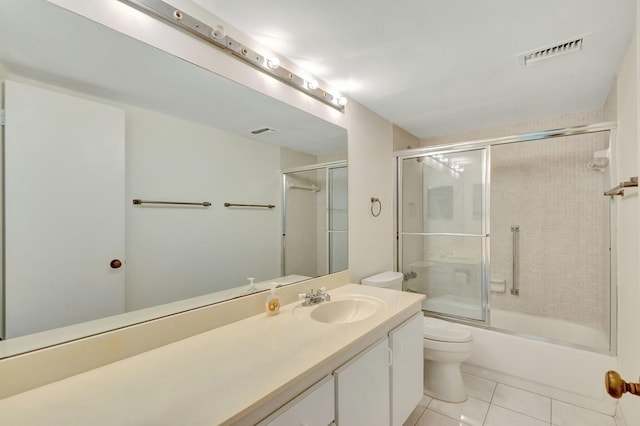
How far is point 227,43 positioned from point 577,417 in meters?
3.10

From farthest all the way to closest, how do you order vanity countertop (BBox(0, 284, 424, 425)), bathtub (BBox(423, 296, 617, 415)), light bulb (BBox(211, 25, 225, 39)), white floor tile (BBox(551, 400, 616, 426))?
bathtub (BBox(423, 296, 617, 415)), white floor tile (BBox(551, 400, 616, 426)), light bulb (BBox(211, 25, 225, 39)), vanity countertop (BBox(0, 284, 424, 425))

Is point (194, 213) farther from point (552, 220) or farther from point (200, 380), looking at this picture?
point (552, 220)

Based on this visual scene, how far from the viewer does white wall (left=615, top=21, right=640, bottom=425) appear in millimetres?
1492

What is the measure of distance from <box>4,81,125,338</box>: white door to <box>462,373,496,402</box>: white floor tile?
7.87 ft

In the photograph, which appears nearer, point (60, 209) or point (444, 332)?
point (60, 209)

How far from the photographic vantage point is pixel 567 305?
2.73 m

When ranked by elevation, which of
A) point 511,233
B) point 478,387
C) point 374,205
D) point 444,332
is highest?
point 374,205

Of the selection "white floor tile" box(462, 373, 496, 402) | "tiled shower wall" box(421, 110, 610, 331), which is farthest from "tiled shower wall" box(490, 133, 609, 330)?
"white floor tile" box(462, 373, 496, 402)

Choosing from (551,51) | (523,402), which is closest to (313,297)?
(523,402)

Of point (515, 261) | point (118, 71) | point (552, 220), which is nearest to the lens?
point (118, 71)

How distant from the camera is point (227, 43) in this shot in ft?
4.50

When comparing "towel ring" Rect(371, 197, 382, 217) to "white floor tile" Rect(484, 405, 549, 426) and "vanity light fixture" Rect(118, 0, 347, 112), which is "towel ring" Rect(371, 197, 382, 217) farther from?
"white floor tile" Rect(484, 405, 549, 426)

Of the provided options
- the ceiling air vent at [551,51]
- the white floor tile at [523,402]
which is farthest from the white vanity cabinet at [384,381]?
the ceiling air vent at [551,51]

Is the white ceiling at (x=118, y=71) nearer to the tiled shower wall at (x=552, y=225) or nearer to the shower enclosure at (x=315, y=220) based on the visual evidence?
the shower enclosure at (x=315, y=220)
